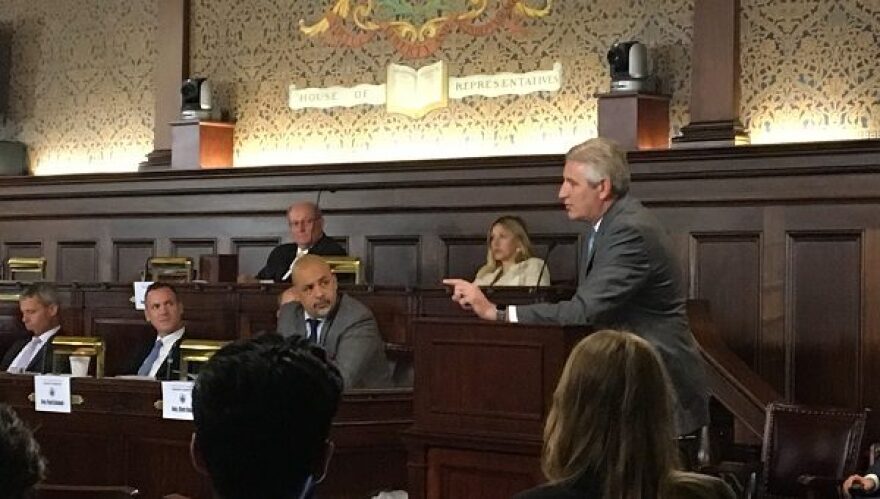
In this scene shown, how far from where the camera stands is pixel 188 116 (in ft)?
32.8

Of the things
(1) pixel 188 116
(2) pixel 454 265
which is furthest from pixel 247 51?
(2) pixel 454 265

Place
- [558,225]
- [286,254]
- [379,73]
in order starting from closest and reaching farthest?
[558,225] < [286,254] < [379,73]

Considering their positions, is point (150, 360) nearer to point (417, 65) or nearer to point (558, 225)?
point (558, 225)

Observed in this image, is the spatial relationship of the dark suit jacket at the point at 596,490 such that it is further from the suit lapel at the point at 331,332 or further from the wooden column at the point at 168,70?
the wooden column at the point at 168,70

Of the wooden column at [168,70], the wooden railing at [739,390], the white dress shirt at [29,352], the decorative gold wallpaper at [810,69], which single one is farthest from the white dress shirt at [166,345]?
the decorative gold wallpaper at [810,69]

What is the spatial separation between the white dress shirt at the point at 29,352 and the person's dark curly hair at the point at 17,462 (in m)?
5.74

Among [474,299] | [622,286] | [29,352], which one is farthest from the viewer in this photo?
[29,352]

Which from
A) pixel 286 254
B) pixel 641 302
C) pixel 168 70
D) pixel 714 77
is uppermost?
pixel 168 70

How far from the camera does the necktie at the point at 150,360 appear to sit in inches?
291

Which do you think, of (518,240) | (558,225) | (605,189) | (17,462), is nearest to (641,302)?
(605,189)

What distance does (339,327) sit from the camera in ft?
21.2

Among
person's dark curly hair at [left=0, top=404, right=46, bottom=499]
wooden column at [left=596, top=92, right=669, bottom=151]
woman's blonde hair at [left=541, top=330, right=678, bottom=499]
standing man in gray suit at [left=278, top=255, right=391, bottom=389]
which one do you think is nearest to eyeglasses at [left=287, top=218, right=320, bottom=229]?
wooden column at [left=596, top=92, right=669, bottom=151]

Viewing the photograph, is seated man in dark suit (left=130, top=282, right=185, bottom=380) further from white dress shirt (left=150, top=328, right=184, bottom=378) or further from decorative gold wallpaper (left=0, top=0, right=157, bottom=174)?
decorative gold wallpaper (left=0, top=0, right=157, bottom=174)

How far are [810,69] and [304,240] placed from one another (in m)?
2.99
